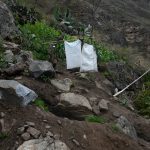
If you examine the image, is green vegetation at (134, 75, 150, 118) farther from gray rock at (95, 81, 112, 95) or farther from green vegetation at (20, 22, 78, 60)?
green vegetation at (20, 22, 78, 60)

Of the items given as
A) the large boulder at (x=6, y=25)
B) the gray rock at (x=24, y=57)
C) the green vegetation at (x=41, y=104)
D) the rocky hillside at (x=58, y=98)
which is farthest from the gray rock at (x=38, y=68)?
the large boulder at (x=6, y=25)

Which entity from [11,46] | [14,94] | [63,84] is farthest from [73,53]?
[14,94]

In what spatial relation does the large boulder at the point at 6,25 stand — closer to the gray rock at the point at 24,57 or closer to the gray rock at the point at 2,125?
the gray rock at the point at 24,57

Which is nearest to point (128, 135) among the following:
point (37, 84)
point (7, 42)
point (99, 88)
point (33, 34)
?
point (37, 84)

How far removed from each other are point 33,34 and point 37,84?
4037mm

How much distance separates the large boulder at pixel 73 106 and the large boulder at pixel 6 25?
362 centimetres

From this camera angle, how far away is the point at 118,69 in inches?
541

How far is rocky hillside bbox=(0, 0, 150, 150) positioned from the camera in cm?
744

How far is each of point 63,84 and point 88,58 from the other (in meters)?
2.35

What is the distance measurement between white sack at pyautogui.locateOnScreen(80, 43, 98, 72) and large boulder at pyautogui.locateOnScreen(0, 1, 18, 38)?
213 cm

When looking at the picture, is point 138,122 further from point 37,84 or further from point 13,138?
point 13,138

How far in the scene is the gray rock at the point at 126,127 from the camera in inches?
351

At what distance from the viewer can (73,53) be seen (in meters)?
12.0

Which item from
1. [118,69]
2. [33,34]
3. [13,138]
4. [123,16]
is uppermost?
[13,138]
